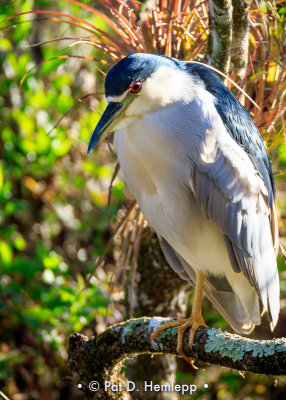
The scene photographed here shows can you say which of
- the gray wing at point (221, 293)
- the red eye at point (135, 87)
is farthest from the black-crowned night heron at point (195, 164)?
the gray wing at point (221, 293)

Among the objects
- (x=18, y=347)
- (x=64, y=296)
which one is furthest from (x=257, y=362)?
(x=18, y=347)

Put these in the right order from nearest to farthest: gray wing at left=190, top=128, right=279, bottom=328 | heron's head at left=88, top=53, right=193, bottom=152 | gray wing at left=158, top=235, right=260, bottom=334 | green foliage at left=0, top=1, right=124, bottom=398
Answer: heron's head at left=88, top=53, right=193, bottom=152
gray wing at left=190, top=128, right=279, bottom=328
gray wing at left=158, top=235, right=260, bottom=334
green foliage at left=0, top=1, right=124, bottom=398

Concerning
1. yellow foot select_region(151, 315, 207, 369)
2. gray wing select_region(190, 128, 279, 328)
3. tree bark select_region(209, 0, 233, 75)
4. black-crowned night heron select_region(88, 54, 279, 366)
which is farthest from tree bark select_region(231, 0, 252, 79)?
yellow foot select_region(151, 315, 207, 369)

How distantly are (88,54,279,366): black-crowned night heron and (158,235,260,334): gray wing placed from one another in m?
0.13

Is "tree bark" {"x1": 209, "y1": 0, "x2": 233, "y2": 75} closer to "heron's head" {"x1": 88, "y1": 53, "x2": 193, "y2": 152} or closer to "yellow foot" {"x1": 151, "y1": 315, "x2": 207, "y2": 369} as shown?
"heron's head" {"x1": 88, "y1": 53, "x2": 193, "y2": 152}

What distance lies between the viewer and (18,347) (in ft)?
11.3

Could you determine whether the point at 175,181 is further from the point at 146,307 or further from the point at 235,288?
the point at 146,307

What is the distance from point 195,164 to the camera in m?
1.92

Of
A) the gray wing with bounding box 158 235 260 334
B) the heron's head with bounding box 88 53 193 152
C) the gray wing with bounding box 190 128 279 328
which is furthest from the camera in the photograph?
the gray wing with bounding box 158 235 260 334

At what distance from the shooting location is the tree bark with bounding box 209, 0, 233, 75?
6.00 ft

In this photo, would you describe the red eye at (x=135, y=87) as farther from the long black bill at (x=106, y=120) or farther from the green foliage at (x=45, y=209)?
the green foliage at (x=45, y=209)

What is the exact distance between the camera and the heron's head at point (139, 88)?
177cm

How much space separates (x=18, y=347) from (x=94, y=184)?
110cm

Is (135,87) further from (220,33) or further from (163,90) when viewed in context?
(220,33)
